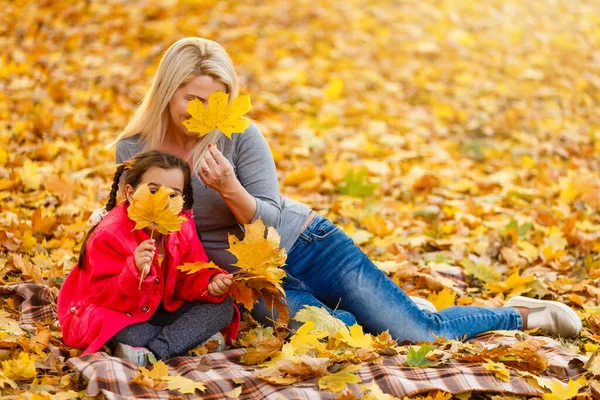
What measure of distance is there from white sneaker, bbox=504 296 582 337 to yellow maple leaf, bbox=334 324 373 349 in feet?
3.12

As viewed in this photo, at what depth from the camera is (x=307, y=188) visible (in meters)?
5.08

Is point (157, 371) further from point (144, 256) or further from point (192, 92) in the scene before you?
point (192, 92)

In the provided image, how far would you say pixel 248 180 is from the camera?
2912 millimetres

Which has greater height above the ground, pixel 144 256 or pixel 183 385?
pixel 144 256

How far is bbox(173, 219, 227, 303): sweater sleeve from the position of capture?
2593mm

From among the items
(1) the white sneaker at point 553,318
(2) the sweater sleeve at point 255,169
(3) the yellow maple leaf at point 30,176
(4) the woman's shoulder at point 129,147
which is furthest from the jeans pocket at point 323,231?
(3) the yellow maple leaf at point 30,176

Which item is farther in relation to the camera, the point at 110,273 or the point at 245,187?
the point at 245,187

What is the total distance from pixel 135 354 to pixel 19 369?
375mm

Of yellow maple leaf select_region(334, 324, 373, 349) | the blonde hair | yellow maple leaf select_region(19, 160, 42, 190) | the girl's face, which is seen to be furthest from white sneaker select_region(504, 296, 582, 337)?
yellow maple leaf select_region(19, 160, 42, 190)

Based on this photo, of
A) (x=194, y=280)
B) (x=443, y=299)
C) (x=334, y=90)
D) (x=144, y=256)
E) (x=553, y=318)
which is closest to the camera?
(x=144, y=256)

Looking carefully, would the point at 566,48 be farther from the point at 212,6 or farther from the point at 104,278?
the point at 104,278

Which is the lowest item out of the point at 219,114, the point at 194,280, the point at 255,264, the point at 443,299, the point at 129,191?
the point at 443,299

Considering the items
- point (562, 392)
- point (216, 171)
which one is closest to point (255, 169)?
point (216, 171)

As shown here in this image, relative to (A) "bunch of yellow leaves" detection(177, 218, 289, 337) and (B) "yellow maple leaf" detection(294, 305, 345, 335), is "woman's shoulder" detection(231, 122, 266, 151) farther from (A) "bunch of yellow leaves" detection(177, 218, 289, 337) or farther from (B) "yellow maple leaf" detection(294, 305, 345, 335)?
(B) "yellow maple leaf" detection(294, 305, 345, 335)
